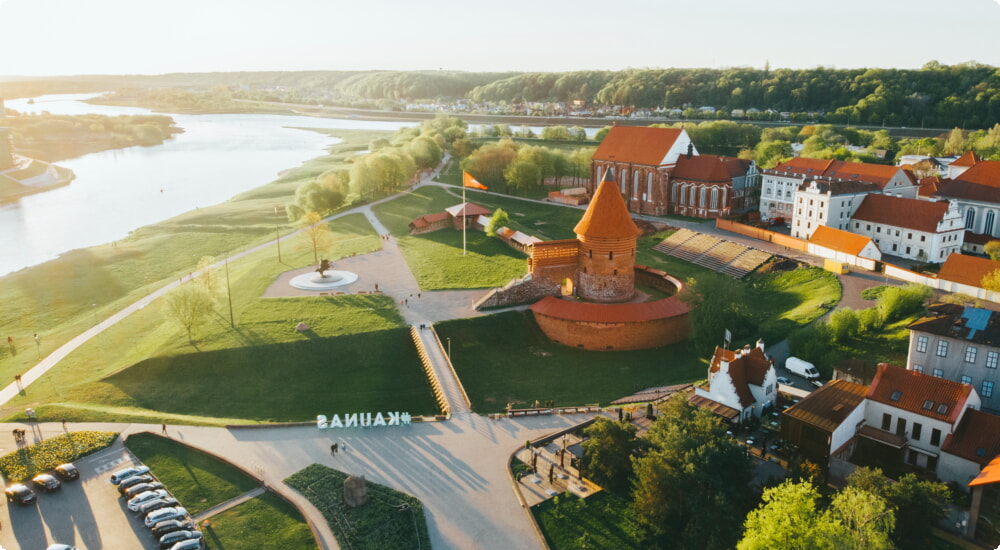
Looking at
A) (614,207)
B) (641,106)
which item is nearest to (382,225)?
(614,207)

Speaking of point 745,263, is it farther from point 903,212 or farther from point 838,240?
point 903,212

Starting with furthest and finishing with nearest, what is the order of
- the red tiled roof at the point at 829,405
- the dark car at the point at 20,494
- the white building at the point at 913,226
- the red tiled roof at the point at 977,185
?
the red tiled roof at the point at 977,185 → the white building at the point at 913,226 → the red tiled roof at the point at 829,405 → the dark car at the point at 20,494

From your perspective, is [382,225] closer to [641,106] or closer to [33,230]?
[33,230]

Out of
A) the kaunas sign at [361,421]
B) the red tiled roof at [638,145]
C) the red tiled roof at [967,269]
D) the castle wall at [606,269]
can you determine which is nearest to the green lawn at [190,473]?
the kaunas sign at [361,421]

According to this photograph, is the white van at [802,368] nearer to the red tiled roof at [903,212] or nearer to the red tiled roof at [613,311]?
the red tiled roof at [613,311]

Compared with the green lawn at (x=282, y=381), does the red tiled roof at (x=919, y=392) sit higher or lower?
higher

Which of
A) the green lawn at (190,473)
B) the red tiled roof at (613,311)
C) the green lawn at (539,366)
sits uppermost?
the red tiled roof at (613,311)

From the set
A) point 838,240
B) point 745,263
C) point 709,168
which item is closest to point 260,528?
point 745,263
